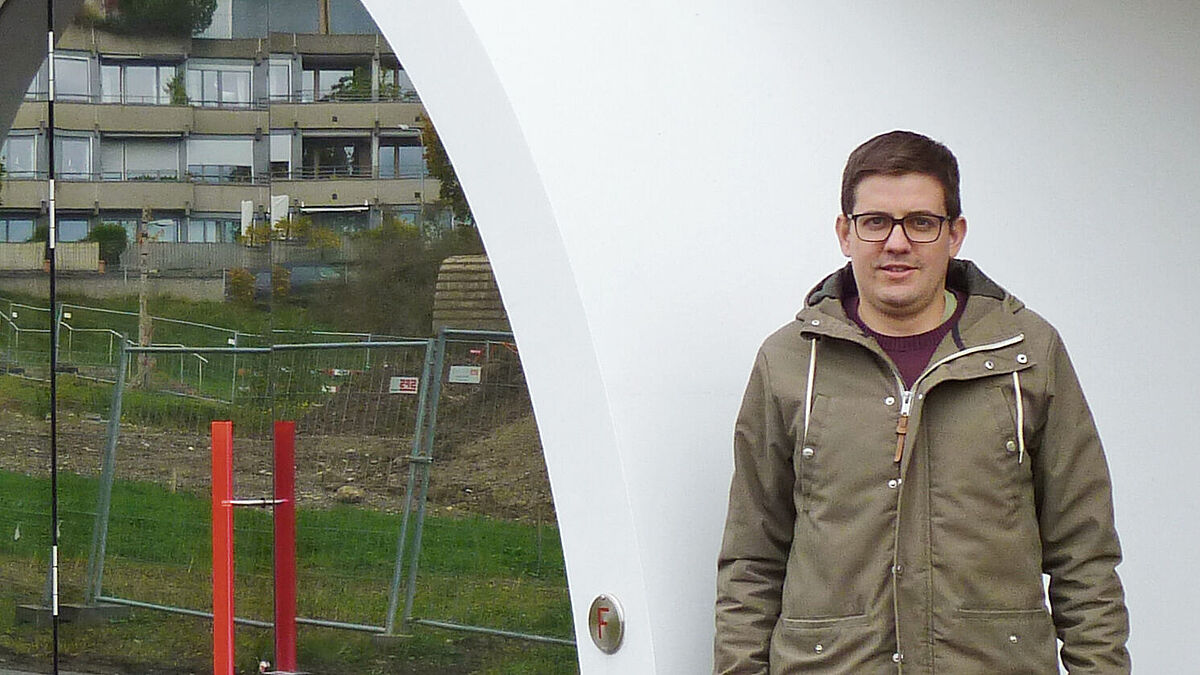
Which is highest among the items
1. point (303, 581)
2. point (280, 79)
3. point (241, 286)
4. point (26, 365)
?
point (280, 79)

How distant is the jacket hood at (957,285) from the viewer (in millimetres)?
1769

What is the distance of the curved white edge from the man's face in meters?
0.39

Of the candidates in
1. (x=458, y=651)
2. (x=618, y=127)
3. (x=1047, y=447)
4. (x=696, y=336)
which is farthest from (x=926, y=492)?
(x=458, y=651)

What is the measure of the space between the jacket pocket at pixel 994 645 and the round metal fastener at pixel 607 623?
0.44 m

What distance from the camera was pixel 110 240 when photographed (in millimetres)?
4242

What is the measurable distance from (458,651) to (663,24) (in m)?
1.97

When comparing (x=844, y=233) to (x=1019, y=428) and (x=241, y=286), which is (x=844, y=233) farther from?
(x=241, y=286)

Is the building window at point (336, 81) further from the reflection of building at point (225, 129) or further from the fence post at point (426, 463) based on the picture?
the fence post at point (426, 463)

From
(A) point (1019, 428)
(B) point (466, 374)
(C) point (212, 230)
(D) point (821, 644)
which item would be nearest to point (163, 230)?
(C) point (212, 230)

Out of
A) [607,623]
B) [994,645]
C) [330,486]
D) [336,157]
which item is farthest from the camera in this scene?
[330,486]

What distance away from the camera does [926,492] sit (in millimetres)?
1677

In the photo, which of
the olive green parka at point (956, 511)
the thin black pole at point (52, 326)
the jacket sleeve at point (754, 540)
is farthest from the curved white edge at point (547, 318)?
the thin black pole at point (52, 326)

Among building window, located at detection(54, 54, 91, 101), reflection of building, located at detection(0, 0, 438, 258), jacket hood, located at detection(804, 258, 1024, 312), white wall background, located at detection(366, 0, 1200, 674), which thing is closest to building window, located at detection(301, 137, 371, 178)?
reflection of building, located at detection(0, 0, 438, 258)

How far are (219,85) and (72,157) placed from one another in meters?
0.50
